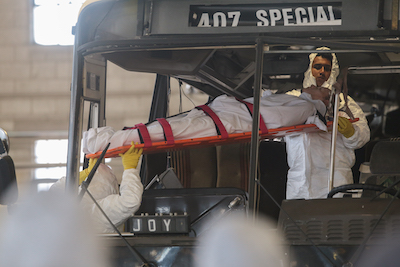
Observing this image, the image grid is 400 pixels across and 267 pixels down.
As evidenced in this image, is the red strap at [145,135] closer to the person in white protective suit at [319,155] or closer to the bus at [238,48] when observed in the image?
the bus at [238,48]

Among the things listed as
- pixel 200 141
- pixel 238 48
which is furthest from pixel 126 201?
pixel 238 48

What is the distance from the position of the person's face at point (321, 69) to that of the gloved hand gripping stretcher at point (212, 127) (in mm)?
434

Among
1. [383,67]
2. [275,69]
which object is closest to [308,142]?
[275,69]

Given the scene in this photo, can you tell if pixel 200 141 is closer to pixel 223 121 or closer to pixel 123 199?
pixel 223 121

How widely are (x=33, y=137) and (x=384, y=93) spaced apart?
18.8ft

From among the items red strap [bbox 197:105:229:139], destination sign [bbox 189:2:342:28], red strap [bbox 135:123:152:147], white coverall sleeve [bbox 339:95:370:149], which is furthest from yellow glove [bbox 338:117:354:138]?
red strap [bbox 135:123:152:147]

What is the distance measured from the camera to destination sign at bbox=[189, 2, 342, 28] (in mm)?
2082

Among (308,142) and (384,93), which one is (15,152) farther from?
(308,142)

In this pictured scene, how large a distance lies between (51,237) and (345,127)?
172cm

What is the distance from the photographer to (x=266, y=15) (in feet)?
6.95

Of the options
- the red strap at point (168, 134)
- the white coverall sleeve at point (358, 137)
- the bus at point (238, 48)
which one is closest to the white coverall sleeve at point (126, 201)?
the bus at point (238, 48)

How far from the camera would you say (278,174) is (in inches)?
139

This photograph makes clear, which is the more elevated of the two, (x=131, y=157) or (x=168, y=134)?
(x=168, y=134)

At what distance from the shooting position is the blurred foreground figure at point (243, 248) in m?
1.98
